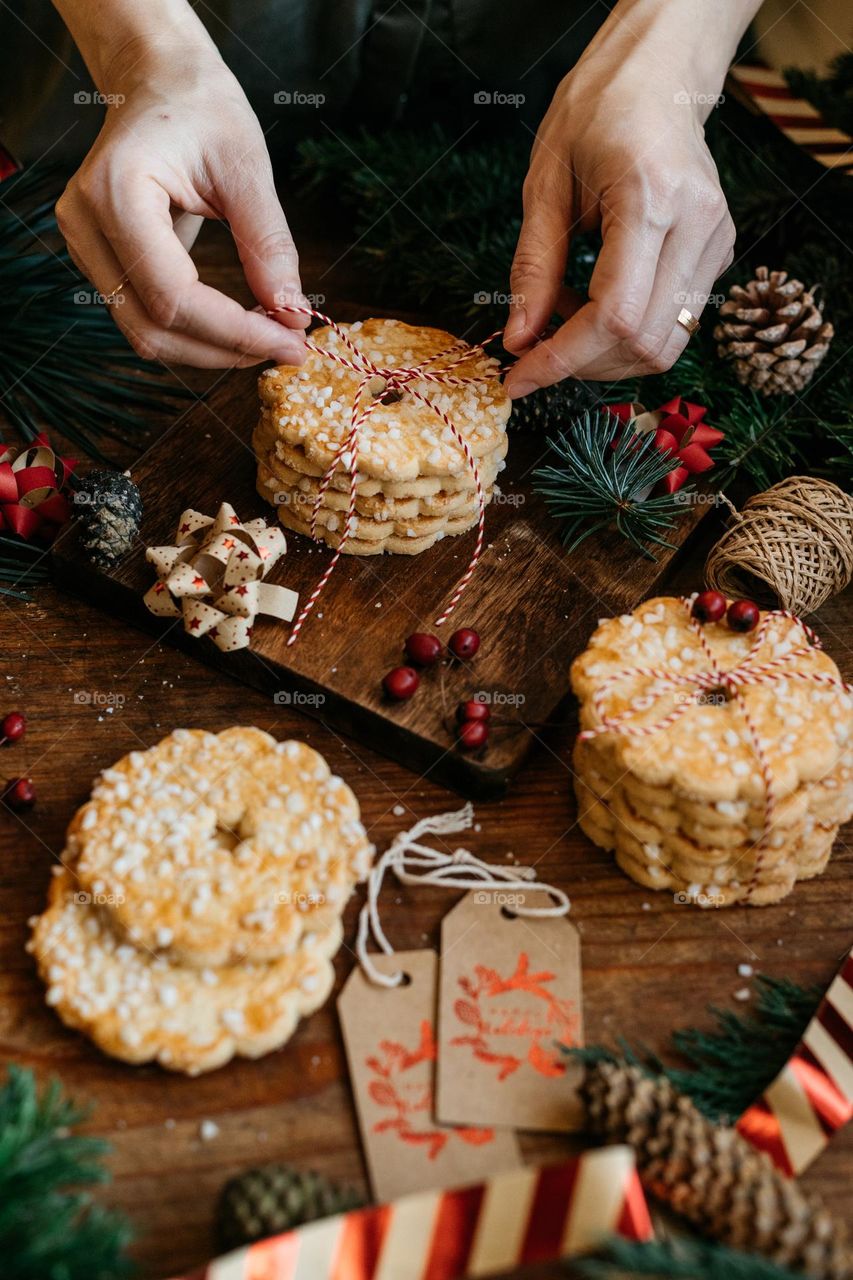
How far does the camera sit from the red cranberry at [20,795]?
1861 millimetres

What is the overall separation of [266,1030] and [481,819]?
513mm

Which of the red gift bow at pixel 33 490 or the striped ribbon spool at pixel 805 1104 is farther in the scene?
the red gift bow at pixel 33 490

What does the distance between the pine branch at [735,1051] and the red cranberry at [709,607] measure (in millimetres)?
579

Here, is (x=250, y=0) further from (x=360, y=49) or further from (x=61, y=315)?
(x=61, y=315)

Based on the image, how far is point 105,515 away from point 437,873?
0.87 meters

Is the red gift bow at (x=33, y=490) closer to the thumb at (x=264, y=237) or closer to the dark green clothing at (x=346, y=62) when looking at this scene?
the thumb at (x=264, y=237)

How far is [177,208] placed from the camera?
209 centimetres

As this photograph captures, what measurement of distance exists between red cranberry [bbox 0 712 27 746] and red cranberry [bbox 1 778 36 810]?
0.32ft
